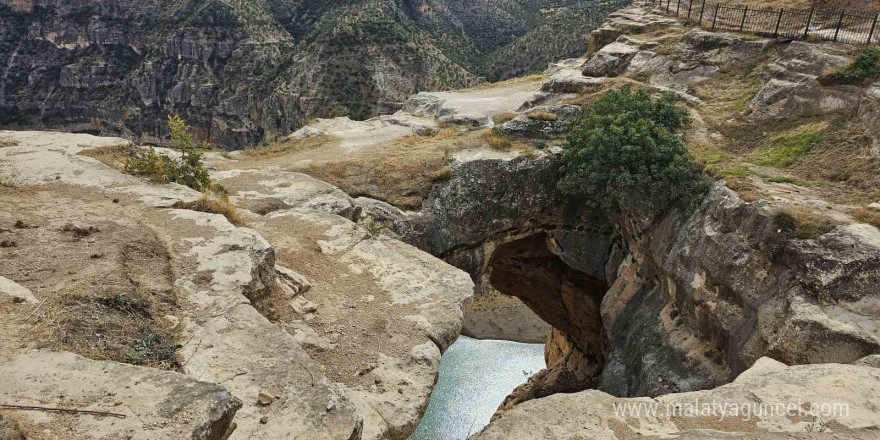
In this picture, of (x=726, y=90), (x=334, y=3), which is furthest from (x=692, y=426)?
(x=334, y=3)

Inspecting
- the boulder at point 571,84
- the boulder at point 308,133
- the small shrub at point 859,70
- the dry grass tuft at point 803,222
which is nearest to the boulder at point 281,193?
the boulder at point 308,133

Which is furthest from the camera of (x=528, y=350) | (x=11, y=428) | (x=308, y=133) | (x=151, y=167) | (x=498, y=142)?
(x=528, y=350)

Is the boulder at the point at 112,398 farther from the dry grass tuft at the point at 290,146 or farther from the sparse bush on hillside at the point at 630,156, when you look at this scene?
the dry grass tuft at the point at 290,146

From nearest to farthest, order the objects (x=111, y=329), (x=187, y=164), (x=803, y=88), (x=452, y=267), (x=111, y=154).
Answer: (x=111, y=329) < (x=452, y=267) < (x=187, y=164) < (x=111, y=154) < (x=803, y=88)

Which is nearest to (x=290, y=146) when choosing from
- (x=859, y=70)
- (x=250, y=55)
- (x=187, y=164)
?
(x=187, y=164)

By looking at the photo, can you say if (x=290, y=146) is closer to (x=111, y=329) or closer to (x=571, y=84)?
(x=571, y=84)
